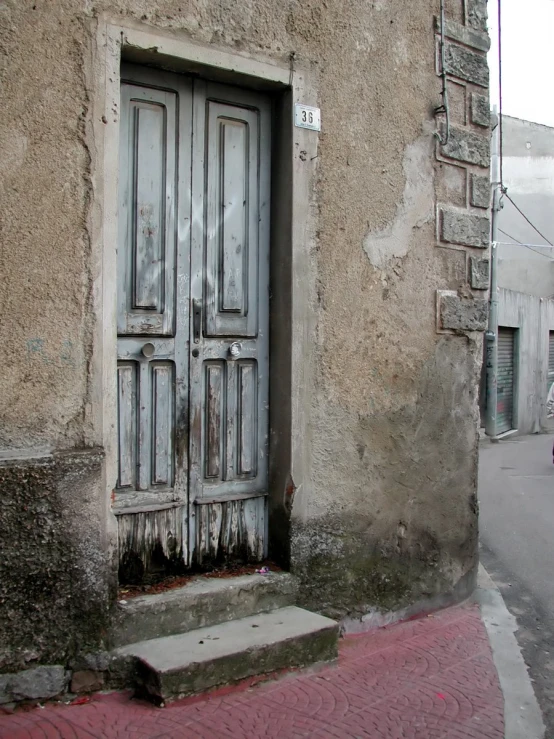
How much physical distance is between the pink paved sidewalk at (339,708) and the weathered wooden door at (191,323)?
31.2 inches

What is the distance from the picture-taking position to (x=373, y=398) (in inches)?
184

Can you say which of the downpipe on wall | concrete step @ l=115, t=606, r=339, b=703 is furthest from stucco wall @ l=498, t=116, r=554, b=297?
concrete step @ l=115, t=606, r=339, b=703

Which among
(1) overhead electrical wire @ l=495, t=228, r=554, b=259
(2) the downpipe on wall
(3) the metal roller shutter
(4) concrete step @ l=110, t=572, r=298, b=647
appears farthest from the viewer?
(1) overhead electrical wire @ l=495, t=228, r=554, b=259

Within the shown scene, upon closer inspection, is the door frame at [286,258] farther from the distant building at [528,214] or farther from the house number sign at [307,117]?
the distant building at [528,214]

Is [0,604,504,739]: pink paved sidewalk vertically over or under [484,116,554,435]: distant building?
under

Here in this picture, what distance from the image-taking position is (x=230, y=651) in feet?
11.9

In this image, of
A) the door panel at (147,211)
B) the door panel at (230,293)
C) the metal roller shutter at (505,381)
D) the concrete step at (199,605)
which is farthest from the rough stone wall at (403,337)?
the metal roller shutter at (505,381)

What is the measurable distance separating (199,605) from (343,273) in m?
2.00

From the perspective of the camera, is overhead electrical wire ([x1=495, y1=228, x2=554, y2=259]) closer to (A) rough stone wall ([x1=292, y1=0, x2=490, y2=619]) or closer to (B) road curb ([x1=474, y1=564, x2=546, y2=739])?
A: (A) rough stone wall ([x1=292, y1=0, x2=490, y2=619])

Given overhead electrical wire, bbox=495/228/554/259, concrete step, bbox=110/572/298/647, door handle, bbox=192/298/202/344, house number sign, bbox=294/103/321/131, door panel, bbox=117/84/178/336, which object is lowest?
concrete step, bbox=110/572/298/647

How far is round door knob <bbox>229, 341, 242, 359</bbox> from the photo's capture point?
430cm

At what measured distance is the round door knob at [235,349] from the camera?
430cm

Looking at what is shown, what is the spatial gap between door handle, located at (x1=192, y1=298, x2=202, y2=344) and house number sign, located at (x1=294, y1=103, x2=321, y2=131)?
1.14m

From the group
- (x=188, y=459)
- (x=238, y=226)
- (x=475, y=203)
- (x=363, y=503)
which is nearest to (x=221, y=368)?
(x=188, y=459)
